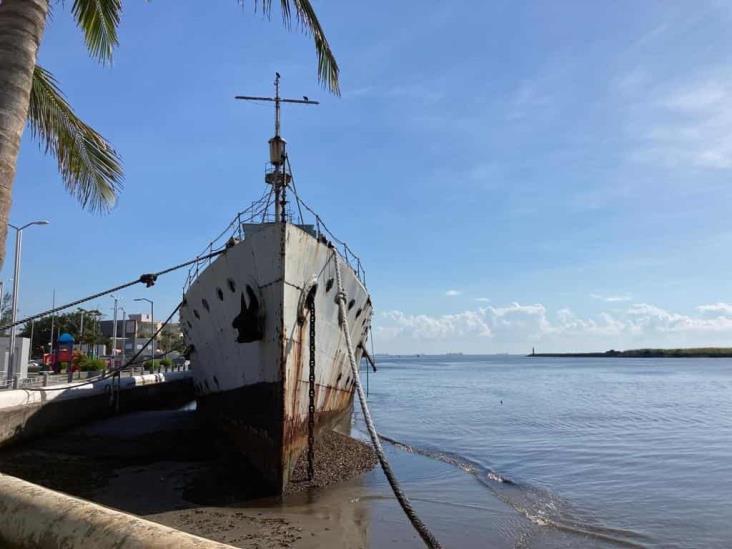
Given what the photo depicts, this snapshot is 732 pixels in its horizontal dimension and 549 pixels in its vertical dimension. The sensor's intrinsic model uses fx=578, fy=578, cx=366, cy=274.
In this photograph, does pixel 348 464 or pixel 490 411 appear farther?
pixel 490 411

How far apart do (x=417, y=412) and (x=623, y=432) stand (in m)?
10.1

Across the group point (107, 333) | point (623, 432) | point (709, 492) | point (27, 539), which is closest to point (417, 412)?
point (623, 432)

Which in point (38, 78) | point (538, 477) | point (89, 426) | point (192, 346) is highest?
point (38, 78)

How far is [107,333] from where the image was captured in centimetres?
9731

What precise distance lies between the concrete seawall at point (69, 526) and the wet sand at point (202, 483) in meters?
4.06

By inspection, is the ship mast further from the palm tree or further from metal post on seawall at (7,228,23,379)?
metal post on seawall at (7,228,23,379)

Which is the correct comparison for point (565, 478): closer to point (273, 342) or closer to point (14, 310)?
point (273, 342)

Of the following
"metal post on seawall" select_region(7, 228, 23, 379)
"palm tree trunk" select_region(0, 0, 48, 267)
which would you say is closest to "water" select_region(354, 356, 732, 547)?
"palm tree trunk" select_region(0, 0, 48, 267)

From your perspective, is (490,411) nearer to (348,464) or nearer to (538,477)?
(538,477)

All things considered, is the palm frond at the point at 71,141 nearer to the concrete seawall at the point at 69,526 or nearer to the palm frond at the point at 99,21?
the palm frond at the point at 99,21

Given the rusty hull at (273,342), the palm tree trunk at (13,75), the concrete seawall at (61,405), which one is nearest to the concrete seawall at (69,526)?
the palm tree trunk at (13,75)

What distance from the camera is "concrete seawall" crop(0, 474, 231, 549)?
243 cm

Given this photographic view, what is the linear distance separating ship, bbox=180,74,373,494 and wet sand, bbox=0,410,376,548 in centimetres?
49

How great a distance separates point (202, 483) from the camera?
391 inches
